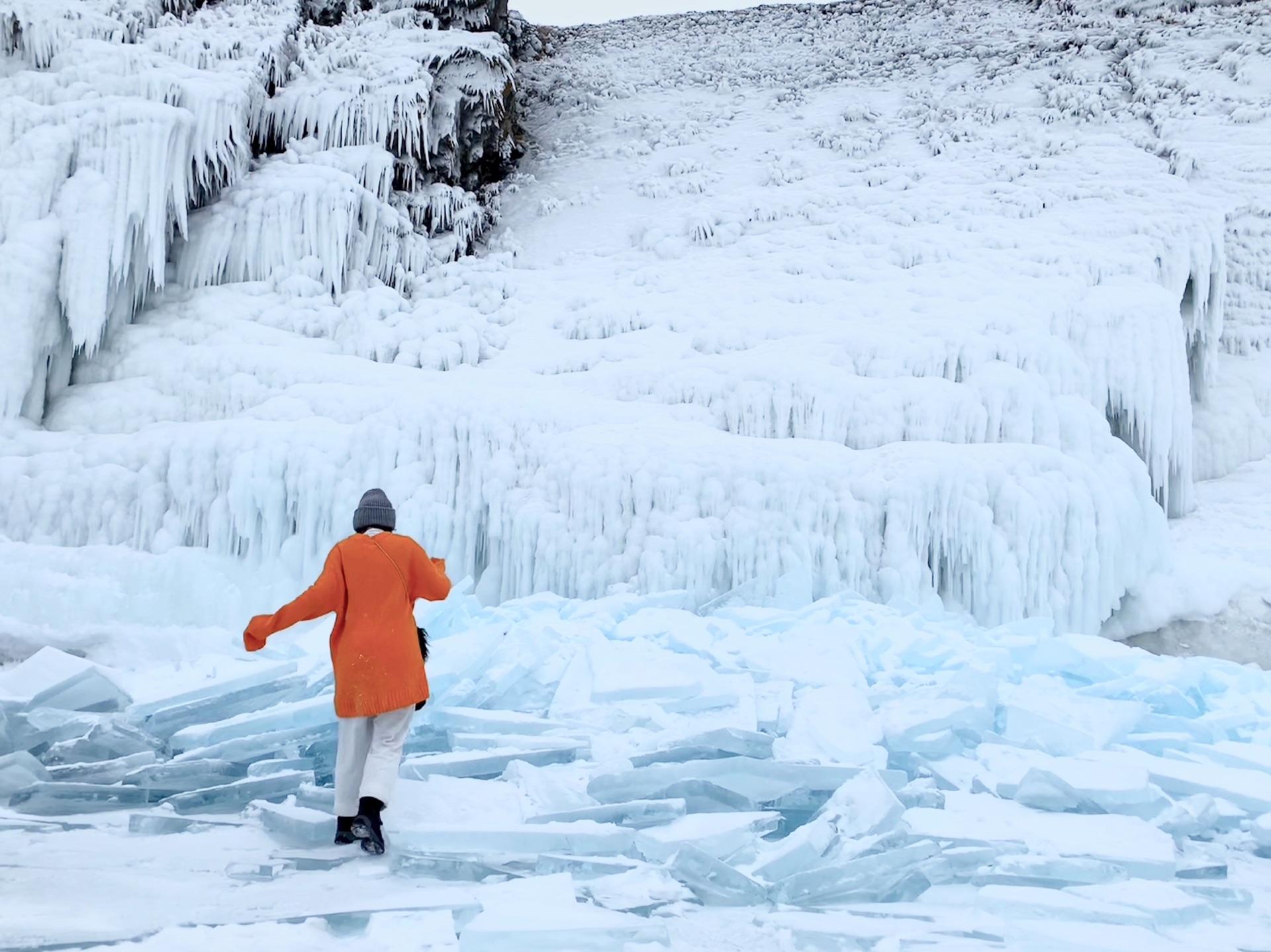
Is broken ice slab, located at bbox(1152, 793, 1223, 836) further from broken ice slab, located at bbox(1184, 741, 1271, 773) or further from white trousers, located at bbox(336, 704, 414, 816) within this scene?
white trousers, located at bbox(336, 704, 414, 816)

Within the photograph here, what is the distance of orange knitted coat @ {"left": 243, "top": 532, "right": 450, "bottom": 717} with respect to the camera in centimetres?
346

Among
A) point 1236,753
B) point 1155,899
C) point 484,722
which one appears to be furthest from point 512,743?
point 1236,753

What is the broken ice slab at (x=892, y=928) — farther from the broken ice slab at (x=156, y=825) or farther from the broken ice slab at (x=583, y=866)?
the broken ice slab at (x=156, y=825)

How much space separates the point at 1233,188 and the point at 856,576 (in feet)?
27.1

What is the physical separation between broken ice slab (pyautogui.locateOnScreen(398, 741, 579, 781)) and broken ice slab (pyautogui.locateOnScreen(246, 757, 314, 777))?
0.44 m

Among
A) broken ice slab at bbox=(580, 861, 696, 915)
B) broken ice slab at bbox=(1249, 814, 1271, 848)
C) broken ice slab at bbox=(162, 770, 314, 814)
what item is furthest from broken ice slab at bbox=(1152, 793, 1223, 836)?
broken ice slab at bbox=(162, 770, 314, 814)

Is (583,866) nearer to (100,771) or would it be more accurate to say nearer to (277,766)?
(277,766)

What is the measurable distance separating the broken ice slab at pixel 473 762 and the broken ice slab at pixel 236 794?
43cm

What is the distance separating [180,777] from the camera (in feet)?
13.3

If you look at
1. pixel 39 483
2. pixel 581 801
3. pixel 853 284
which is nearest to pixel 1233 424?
pixel 853 284

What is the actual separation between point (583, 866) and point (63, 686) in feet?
9.84

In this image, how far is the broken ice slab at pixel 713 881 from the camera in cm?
311

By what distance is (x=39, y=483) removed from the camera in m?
7.55

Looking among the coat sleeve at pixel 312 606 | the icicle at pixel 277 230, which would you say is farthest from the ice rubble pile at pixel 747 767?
the icicle at pixel 277 230
